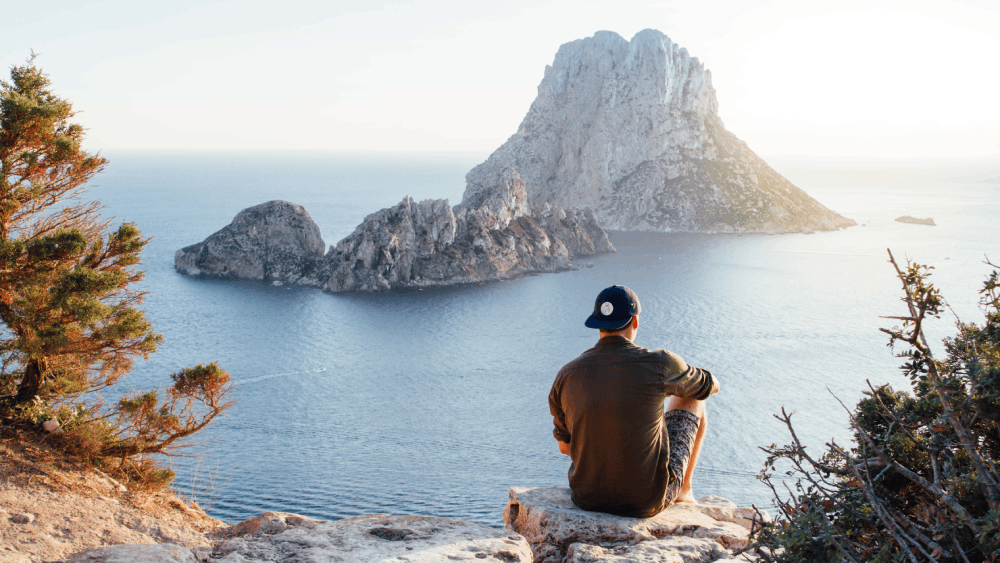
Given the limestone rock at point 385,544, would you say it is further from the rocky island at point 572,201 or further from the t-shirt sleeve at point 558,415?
the rocky island at point 572,201

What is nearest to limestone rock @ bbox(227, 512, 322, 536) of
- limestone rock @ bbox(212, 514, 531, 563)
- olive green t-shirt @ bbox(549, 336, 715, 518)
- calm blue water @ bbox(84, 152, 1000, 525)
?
limestone rock @ bbox(212, 514, 531, 563)

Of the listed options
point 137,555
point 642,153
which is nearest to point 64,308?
point 137,555

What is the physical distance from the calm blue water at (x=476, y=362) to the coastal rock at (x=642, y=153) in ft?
79.8

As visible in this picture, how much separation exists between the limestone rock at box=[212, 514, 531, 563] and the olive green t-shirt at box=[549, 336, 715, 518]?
92 centimetres

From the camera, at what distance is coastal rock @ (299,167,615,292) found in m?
76.6

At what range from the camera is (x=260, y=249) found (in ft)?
274

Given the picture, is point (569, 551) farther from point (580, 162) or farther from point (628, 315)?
point (580, 162)

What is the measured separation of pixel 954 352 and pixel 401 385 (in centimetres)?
4370

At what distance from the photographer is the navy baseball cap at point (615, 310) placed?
485 centimetres

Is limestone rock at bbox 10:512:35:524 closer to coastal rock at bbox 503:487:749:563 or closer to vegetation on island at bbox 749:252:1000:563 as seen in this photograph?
coastal rock at bbox 503:487:749:563

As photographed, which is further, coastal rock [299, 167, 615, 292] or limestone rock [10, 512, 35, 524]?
coastal rock [299, 167, 615, 292]

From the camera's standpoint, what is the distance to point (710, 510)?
20.2 ft

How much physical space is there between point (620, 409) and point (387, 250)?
7320cm

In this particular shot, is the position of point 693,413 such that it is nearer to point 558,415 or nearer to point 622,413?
point 622,413
